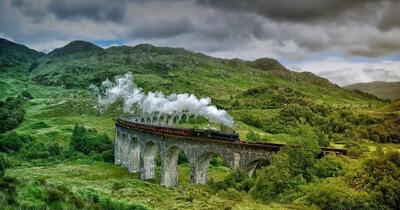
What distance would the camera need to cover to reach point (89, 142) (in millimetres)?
96500

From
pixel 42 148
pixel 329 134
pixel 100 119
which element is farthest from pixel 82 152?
pixel 329 134

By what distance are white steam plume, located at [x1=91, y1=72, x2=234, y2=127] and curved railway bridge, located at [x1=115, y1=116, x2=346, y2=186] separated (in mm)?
10982

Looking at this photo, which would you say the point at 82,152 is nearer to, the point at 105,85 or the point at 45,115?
the point at 45,115

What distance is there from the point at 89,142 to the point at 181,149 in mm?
45316

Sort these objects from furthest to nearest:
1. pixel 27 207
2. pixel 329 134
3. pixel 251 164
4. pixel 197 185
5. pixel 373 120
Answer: pixel 373 120 → pixel 329 134 → pixel 197 185 → pixel 251 164 → pixel 27 207

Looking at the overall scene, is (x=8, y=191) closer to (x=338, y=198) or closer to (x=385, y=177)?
(x=338, y=198)

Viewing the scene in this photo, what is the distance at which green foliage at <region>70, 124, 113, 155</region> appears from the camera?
311 feet

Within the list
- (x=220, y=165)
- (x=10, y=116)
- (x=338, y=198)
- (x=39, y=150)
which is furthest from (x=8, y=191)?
(x=10, y=116)

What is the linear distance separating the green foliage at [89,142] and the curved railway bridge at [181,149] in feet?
38.8

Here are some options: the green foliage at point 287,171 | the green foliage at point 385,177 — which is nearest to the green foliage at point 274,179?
the green foliage at point 287,171

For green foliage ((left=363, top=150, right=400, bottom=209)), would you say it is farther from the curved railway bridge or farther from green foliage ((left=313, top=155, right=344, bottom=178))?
the curved railway bridge

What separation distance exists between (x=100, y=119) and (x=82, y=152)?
44760mm

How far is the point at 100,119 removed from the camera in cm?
13738

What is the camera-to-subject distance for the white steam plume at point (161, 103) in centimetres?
7031
